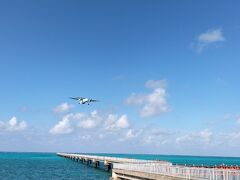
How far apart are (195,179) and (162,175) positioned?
18.8 ft

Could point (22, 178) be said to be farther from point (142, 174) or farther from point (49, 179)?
point (142, 174)

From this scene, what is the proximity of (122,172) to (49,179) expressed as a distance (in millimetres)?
22706

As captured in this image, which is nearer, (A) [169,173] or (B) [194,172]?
(B) [194,172]

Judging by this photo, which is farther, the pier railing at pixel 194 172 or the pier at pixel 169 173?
the pier at pixel 169 173

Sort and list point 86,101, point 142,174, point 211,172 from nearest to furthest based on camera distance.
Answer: point 211,172
point 142,174
point 86,101

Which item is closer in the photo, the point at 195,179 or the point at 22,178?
the point at 195,179

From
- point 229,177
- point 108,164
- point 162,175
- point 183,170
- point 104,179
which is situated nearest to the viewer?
point 229,177

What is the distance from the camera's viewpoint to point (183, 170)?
31406 millimetres

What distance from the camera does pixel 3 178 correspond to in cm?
6631

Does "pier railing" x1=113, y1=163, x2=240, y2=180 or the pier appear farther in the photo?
the pier

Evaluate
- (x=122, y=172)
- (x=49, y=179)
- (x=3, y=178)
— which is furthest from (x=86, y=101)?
(x=3, y=178)

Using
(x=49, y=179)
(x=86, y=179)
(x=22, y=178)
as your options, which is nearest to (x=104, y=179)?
(x=86, y=179)

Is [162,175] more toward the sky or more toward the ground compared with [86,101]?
more toward the ground

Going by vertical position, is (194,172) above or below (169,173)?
above
